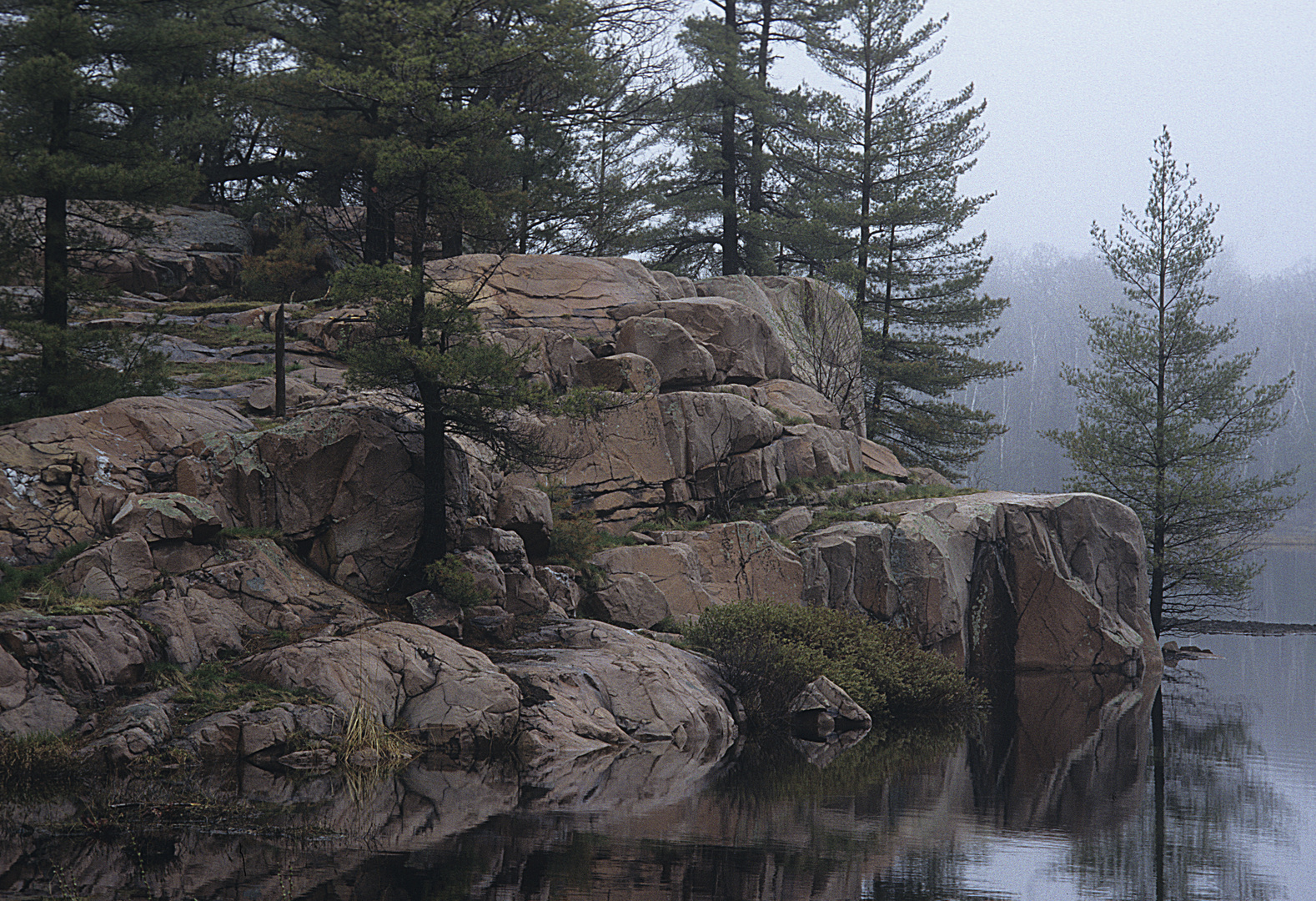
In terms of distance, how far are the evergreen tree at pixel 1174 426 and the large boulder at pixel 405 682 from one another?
26.1 meters

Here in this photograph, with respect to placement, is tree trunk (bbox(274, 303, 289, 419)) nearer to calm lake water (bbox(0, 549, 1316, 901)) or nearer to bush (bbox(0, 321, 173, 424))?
bush (bbox(0, 321, 173, 424))

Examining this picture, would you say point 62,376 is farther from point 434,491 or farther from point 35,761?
point 35,761

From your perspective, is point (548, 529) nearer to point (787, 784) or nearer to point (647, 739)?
point (647, 739)

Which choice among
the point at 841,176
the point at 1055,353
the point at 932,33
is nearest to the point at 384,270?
the point at 841,176

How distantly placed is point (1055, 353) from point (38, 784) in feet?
540

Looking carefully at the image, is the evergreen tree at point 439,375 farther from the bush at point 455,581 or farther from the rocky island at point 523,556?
the rocky island at point 523,556

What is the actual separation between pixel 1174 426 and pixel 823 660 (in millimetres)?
21954

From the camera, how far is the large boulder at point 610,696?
14805 millimetres

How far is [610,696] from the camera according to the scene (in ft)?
52.6

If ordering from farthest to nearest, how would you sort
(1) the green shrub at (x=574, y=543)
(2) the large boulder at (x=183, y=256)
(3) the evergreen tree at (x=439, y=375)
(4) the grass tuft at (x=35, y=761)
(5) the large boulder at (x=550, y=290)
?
1. (2) the large boulder at (x=183, y=256)
2. (5) the large boulder at (x=550, y=290)
3. (1) the green shrub at (x=574, y=543)
4. (3) the evergreen tree at (x=439, y=375)
5. (4) the grass tuft at (x=35, y=761)

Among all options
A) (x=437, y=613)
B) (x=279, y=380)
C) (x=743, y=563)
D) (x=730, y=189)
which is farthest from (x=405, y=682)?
(x=730, y=189)

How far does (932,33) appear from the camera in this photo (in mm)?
40469

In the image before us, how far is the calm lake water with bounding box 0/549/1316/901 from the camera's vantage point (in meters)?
8.43

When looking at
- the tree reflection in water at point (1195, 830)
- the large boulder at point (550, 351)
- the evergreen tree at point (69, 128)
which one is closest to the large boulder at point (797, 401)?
the large boulder at point (550, 351)
